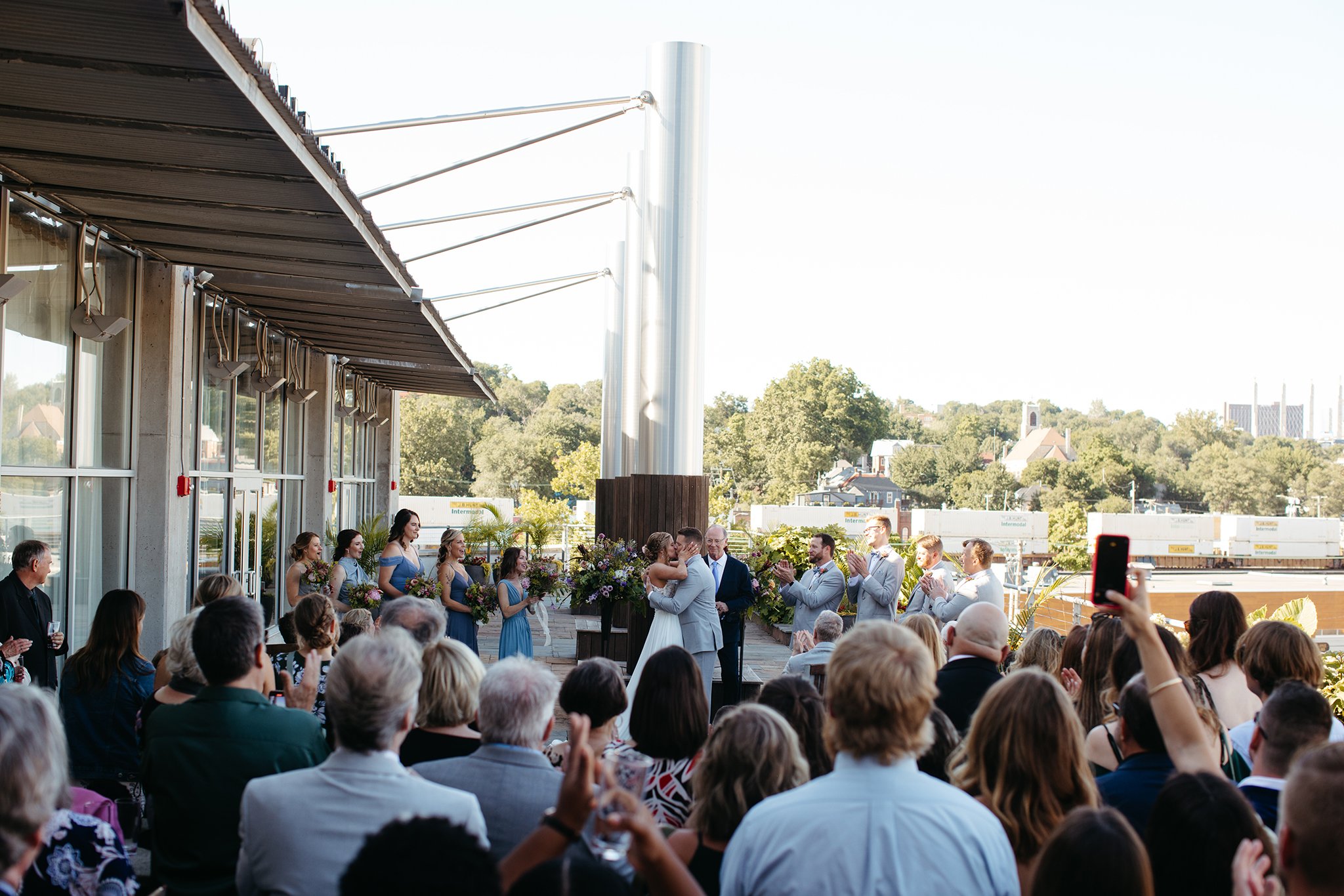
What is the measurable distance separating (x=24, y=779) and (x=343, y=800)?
2.33 ft

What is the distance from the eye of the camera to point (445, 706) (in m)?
3.43

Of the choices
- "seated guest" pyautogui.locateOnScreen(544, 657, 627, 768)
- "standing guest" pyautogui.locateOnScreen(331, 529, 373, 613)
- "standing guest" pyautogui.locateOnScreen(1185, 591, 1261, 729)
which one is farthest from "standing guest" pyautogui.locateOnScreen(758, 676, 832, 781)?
"standing guest" pyautogui.locateOnScreen(331, 529, 373, 613)

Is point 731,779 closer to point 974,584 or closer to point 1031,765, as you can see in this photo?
point 1031,765

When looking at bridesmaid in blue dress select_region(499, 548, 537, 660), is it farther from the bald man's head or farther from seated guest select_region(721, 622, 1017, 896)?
seated guest select_region(721, 622, 1017, 896)

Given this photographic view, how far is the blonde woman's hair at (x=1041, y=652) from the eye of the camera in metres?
4.95

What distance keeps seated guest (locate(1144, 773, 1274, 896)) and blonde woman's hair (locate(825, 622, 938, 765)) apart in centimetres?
52

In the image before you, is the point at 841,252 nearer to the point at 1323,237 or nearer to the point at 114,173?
the point at 1323,237

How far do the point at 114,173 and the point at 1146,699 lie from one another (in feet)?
17.9

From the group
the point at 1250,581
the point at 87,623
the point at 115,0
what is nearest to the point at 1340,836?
the point at 115,0

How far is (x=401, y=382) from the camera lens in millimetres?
20109

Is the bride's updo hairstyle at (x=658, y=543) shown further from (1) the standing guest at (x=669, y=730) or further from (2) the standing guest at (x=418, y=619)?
(1) the standing guest at (x=669, y=730)

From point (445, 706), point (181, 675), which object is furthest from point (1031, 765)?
point (181, 675)

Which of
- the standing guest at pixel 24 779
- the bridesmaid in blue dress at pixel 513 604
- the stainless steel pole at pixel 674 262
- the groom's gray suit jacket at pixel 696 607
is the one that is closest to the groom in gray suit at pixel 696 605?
the groom's gray suit jacket at pixel 696 607

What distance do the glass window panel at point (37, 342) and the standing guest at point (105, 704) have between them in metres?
2.43
